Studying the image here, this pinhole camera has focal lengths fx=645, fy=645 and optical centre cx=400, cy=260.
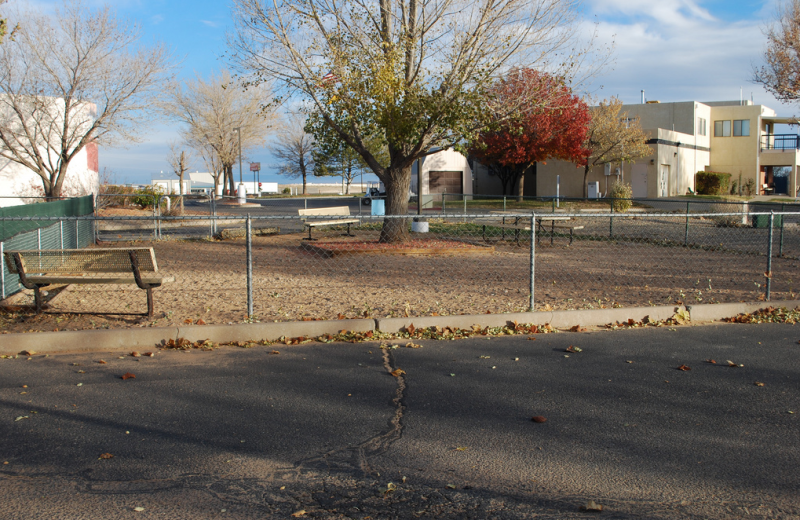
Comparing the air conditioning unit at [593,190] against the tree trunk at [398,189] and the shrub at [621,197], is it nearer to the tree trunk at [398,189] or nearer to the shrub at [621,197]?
the shrub at [621,197]

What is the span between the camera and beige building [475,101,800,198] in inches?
1598

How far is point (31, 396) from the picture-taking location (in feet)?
16.8

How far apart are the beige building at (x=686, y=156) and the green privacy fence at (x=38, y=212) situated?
101 feet

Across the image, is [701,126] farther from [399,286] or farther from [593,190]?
[399,286]

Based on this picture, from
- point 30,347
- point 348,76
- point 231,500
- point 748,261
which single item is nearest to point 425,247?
point 348,76

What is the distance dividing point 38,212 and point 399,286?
27.6ft

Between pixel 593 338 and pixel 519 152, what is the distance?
29600 mm

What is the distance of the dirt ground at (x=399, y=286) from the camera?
7.96 meters

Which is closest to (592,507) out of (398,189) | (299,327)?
(299,327)

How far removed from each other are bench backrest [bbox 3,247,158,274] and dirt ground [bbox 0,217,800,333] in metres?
0.55

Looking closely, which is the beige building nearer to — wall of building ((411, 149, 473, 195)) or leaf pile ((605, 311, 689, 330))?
wall of building ((411, 149, 473, 195))

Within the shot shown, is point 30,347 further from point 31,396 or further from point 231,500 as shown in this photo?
point 231,500

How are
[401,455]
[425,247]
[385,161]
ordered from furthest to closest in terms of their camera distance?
[385,161] < [425,247] < [401,455]

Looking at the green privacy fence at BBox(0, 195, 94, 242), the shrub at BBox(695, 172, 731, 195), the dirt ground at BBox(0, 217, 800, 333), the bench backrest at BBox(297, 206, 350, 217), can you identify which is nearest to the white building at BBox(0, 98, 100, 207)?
the green privacy fence at BBox(0, 195, 94, 242)
